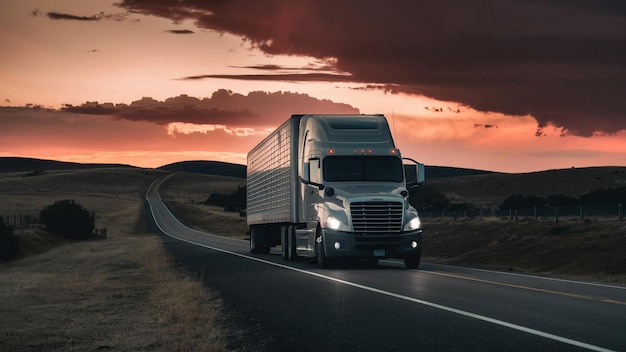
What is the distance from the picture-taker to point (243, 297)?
1734 cm

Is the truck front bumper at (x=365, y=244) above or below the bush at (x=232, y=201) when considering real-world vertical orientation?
below

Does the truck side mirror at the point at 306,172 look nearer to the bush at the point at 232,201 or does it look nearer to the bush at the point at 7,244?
the bush at the point at 7,244

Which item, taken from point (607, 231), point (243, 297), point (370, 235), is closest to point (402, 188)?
point (370, 235)

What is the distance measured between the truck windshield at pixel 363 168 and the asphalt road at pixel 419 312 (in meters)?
3.33

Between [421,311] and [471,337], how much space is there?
288 cm

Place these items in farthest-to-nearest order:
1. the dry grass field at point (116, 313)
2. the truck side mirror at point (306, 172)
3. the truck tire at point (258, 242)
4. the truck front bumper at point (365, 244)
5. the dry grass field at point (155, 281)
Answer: the truck tire at point (258, 242) < the truck side mirror at point (306, 172) < the truck front bumper at point (365, 244) < the dry grass field at point (155, 281) < the dry grass field at point (116, 313)

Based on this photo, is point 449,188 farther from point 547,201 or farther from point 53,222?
point 53,222

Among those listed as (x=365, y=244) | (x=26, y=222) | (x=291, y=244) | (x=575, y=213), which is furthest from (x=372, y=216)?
(x=26, y=222)

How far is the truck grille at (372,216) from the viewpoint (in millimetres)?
23562

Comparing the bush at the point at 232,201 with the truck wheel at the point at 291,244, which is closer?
the truck wheel at the point at 291,244

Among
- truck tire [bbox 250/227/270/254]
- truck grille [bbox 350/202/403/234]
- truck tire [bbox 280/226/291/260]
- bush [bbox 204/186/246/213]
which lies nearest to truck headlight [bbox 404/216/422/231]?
truck grille [bbox 350/202/403/234]

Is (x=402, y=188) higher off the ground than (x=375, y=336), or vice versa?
(x=402, y=188)

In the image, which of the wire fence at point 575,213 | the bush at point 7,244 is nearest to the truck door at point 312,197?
the wire fence at point 575,213

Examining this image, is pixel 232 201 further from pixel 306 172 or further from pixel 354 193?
pixel 354 193
